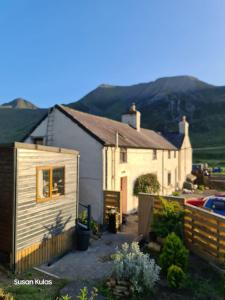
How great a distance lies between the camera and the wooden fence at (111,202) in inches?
534

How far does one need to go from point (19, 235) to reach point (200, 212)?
644 centimetres

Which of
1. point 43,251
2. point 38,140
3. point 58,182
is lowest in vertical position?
point 43,251

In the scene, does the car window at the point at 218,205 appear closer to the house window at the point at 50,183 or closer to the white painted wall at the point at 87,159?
the white painted wall at the point at 87,159

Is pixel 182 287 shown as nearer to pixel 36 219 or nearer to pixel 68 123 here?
pixel 36 219

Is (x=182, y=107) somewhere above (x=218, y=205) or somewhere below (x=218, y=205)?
above

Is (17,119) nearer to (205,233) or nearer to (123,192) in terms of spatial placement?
(123,192)

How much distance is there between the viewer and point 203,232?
349 inches

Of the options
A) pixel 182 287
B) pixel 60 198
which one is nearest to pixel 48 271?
pixel 60 198

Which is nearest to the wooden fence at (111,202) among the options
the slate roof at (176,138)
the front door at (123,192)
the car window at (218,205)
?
the front door at (123,192)

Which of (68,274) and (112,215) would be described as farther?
(112,215)

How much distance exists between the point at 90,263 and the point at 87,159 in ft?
21.3

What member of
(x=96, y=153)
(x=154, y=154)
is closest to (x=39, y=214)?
(x=96, y=153)

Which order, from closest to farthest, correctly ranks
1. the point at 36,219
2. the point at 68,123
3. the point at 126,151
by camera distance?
1. the point at 36,219
2. the point at 68,123
3. the point at 126,151

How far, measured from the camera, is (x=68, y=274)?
27.0 ft
